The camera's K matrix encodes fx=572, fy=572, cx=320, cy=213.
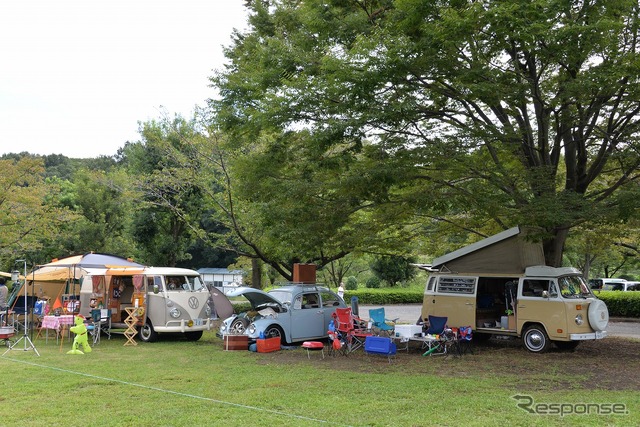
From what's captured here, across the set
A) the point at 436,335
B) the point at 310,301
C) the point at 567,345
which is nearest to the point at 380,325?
the point at 436,335

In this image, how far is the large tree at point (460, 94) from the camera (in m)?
9.55

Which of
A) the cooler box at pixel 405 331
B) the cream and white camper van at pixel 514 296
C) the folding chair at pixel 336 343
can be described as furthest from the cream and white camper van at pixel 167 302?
the cream and white camper van at pixel 514 296

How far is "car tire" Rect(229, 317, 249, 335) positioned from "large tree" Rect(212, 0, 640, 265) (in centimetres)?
456

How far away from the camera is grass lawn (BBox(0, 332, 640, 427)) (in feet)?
22.4

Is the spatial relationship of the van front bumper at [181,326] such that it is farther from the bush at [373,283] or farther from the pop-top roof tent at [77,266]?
the bush at [373,283]

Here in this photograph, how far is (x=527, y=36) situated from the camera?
8742 mm

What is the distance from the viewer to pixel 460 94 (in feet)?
36.6

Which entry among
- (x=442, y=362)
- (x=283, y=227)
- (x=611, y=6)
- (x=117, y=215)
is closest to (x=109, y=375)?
(x=283, y=227)

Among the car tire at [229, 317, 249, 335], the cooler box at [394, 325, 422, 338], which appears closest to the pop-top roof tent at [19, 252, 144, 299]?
the car tire at [229, 317, 249, 335]

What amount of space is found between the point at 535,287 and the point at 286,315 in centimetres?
582

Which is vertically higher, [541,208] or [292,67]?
[292,67]

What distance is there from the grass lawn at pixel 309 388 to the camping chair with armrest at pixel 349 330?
1.91ft

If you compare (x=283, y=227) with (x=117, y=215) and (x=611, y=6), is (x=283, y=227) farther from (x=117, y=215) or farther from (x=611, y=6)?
(x=117, y=215)

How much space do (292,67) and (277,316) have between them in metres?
5.96
